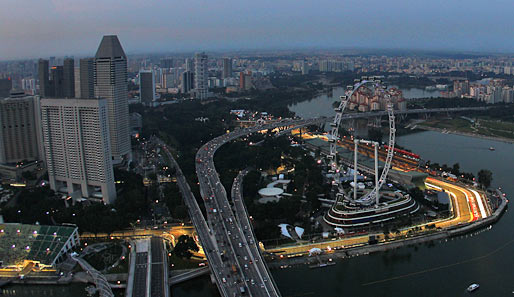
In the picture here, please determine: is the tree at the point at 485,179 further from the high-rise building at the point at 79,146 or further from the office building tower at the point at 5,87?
the office building tower at the point at 5,87

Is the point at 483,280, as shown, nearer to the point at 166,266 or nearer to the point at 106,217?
the point at 166,266

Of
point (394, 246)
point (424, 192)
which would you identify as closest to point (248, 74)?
point (424, 192)

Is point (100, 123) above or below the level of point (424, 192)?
above

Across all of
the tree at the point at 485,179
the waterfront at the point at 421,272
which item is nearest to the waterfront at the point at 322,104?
the tree at the point at 485,179

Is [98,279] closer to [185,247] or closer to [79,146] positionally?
[185,247]

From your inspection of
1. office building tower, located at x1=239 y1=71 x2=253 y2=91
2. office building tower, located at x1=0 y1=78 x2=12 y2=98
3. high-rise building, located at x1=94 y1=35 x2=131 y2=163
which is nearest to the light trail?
high-rise building, located at x1=94 y1=35 x2=131 y2=163

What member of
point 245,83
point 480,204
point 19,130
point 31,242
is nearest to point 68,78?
point 19,130
